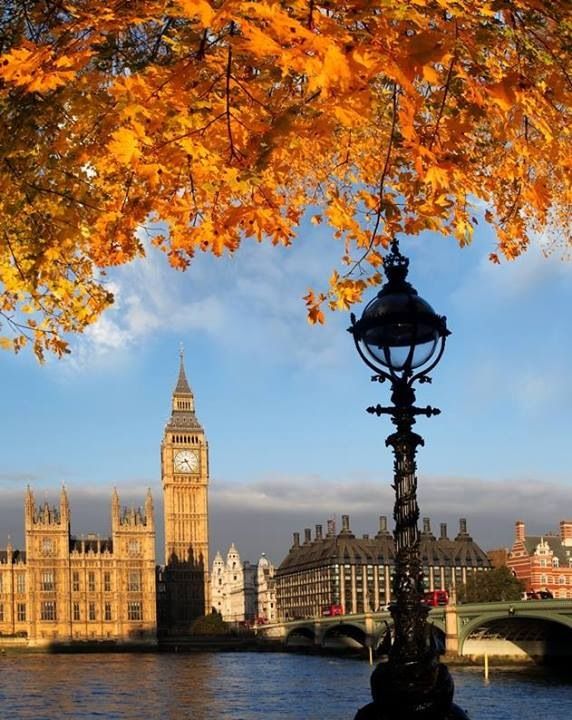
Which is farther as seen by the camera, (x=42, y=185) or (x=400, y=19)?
(x=42, y=185)

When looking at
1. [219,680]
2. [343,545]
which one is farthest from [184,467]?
[219,680]

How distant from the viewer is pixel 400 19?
10.6 ft

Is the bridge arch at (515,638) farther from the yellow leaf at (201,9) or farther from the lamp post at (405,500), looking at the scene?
the yellow leaf at (201,9)

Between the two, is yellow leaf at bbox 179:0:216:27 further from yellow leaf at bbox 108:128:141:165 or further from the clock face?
the clock face

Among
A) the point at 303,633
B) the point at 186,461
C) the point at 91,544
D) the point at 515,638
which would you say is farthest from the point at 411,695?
the point at 186,461

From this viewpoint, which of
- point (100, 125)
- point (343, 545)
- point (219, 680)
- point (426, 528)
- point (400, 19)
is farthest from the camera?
point (426, 528)

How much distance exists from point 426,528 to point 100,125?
11981cm

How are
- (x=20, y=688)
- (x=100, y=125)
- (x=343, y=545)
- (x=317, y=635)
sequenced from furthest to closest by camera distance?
(x=343, y=545), (x=317, y=635), (x=20, y=688), (x=100, y=125)

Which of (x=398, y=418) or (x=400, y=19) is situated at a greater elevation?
(x=400, y=19)

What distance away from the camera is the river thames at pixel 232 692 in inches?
1300

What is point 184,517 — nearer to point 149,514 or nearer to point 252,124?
point 149,514

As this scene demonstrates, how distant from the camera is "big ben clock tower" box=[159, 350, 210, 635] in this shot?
341 feet

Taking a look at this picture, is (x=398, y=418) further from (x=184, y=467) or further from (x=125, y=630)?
(x=184, y=467)

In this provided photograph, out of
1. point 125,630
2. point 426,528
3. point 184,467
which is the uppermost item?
point 184,467
